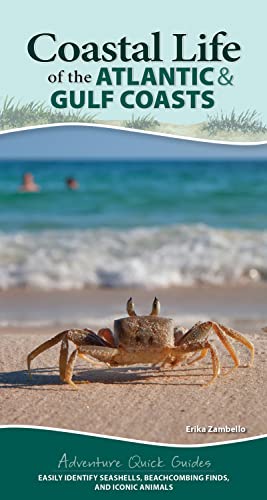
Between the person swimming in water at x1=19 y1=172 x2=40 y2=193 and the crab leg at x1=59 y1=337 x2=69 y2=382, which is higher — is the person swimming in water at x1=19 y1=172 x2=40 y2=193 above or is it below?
above

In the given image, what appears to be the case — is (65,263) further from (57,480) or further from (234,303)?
(57,480)

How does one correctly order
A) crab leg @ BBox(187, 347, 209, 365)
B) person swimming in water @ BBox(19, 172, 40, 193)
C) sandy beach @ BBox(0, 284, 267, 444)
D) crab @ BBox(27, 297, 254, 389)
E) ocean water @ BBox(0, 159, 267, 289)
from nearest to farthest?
1. sandy beach @ BBox(0, 284, 267, 444)
2. crab @ BBox(27, 297, 254, 389)
3. crab leg @ BBox(187, 347, 209, 365)
4. ocean water @ BBox(0, 159, 267, 289)
5. person swimming in water @ BBox(19, 172, 40, 193)

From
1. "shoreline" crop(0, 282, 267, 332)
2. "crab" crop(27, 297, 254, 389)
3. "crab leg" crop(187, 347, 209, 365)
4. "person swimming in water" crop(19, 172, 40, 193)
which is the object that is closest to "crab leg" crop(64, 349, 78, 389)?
"crab" crop(27, 297, 254, 389)

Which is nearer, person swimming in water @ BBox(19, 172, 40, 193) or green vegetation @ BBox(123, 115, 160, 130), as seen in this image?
green vegetation @ BBox(123, 115, 160, 130)

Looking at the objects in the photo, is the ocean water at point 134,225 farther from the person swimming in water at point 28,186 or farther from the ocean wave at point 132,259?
the person swimming in water at point 28,186

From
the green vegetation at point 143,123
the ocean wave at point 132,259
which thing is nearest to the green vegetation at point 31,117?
the green vegetation at point 143,123

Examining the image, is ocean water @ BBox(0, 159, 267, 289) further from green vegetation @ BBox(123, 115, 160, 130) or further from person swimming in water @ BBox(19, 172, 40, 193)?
green vegetation @ BBox(123, 115, 160, 130)

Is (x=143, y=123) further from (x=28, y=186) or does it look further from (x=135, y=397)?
(x=28, y=186)
